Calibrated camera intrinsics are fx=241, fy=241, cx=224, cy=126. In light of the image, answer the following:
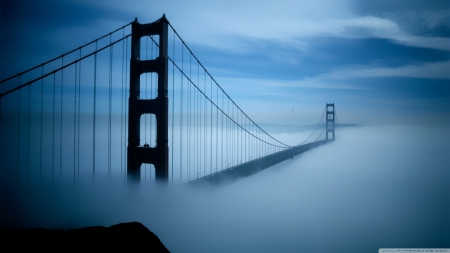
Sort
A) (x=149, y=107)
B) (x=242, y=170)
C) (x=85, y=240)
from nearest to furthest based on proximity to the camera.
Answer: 1. (x=85, y=240)
2. (x=149, y=107)
3. (x=242, y=170)

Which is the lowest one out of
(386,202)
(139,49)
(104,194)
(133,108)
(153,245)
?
(386,202)

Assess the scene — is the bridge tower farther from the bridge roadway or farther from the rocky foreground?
the bridge roadway

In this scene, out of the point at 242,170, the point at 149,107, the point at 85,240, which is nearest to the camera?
the point at 85,240

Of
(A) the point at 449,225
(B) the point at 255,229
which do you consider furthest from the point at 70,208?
(A) the point at 449,225

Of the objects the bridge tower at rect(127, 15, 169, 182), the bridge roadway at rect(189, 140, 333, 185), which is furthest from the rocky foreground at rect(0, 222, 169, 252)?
the bridge roadway at rect(189, 140, 333, 185)

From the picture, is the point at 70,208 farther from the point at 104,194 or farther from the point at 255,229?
the point at 255,229

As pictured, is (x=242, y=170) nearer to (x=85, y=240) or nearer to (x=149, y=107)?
(x=149, y=107)

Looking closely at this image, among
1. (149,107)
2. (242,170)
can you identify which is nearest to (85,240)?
(149,107)

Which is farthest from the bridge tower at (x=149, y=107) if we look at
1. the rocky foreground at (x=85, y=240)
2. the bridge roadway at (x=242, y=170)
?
the bridge roadway at (x=242, y=170)
